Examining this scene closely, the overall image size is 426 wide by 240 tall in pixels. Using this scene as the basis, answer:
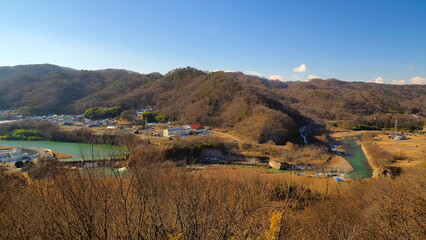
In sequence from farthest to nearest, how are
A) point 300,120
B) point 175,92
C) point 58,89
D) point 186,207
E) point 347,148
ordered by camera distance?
point 58,89
point 175,92
point 300,120
point 347,148
point 186,207

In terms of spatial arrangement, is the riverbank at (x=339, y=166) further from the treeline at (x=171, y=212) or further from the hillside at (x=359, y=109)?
the hillside at (x=359, y=109)

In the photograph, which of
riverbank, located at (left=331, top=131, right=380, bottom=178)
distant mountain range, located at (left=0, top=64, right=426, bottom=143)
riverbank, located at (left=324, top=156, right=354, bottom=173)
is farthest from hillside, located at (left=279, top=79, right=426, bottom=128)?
riverbank, located at (left=324, top=156, right=354, bottom=173)

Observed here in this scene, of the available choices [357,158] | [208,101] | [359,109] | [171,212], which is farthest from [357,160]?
[359,109]

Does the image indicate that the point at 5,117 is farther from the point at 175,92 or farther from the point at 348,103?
the point at 348,103

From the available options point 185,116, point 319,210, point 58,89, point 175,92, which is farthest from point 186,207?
point 58,89

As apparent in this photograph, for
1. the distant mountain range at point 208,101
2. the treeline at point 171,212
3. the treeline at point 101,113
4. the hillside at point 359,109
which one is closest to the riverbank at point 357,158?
the distant mountain range at point 208,101

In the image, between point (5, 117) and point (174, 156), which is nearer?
point (174, 156)
